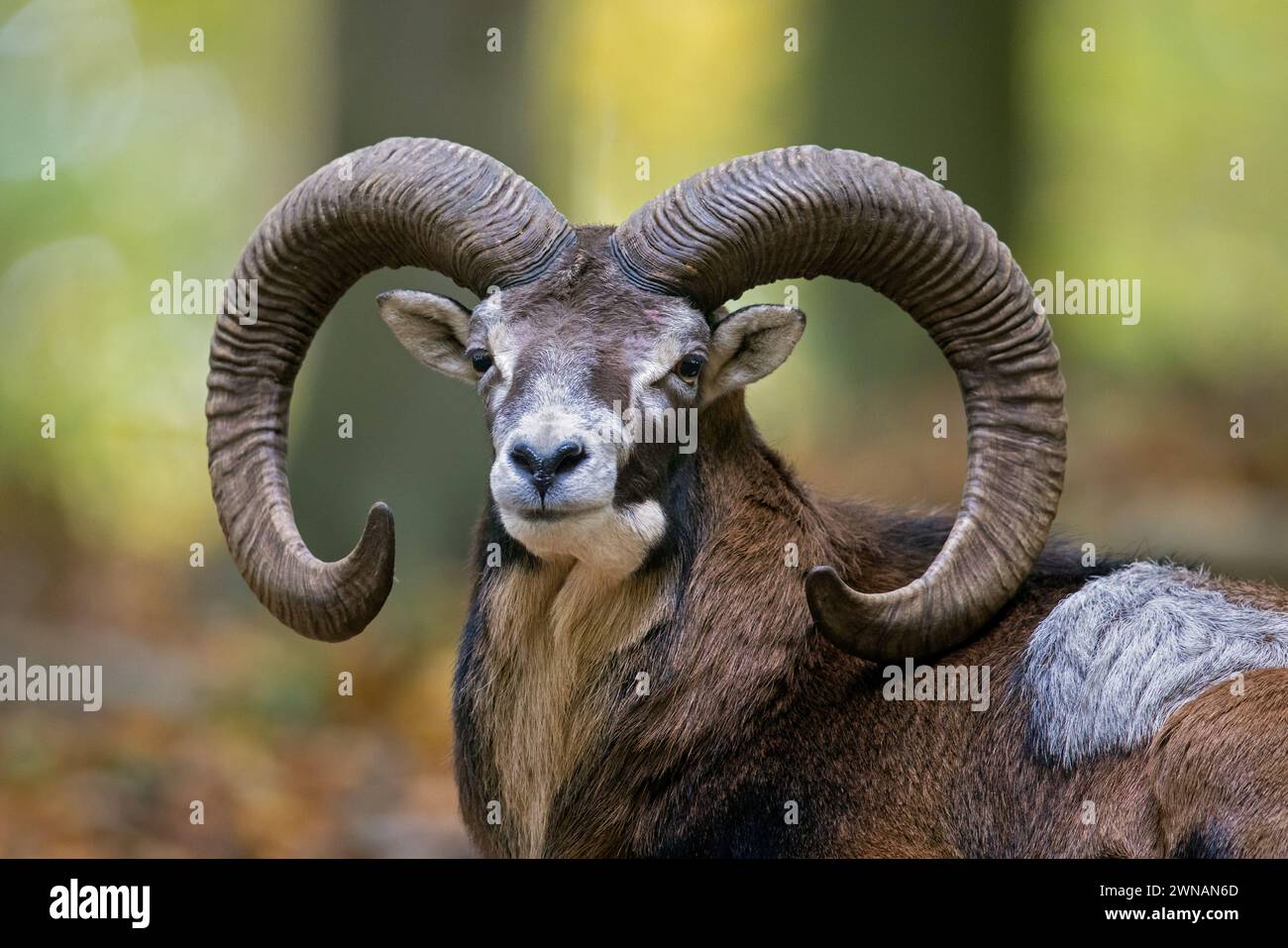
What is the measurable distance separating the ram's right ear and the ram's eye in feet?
4.20

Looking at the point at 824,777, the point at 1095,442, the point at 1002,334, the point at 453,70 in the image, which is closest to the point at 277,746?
the point at 453,70

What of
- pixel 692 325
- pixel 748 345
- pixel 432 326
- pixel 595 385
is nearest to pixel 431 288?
pixel 432 326

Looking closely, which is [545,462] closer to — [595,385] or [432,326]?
[595,385]

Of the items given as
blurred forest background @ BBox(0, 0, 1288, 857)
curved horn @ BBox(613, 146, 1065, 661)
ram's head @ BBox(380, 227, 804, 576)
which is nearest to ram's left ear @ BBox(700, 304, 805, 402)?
ram's head @ BBox(380, 227, 804, 576)

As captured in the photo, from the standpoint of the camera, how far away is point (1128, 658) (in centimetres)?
744

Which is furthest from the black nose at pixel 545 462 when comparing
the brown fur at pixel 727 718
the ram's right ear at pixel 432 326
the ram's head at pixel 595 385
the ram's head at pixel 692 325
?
the ram's right ear at pixel 432 326

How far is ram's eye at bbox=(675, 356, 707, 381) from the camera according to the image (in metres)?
7.61

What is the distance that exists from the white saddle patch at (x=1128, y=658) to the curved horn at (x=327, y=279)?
3388mm

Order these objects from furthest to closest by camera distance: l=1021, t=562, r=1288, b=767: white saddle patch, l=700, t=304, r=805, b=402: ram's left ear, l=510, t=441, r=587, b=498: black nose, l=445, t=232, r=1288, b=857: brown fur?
1. l=700, t=304, r=805, b=402: ram's left ear
2. l=445, t=232, r=1288, b=857: brown fur
3. l=1021, t=562, r=1288, b=767: white saddle patch
4. l=510, t=441, r=587, b=498: black nose

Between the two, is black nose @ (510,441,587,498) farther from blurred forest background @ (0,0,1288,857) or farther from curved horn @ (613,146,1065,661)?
blurred forest background @ (0,0,1288,857)

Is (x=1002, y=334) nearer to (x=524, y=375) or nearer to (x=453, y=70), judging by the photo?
(x=524, y=375)

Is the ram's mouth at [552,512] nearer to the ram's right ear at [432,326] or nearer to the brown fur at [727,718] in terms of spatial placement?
the brown fur at [727,718]

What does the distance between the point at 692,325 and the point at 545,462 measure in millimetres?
1309

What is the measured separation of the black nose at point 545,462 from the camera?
22.4 feet
